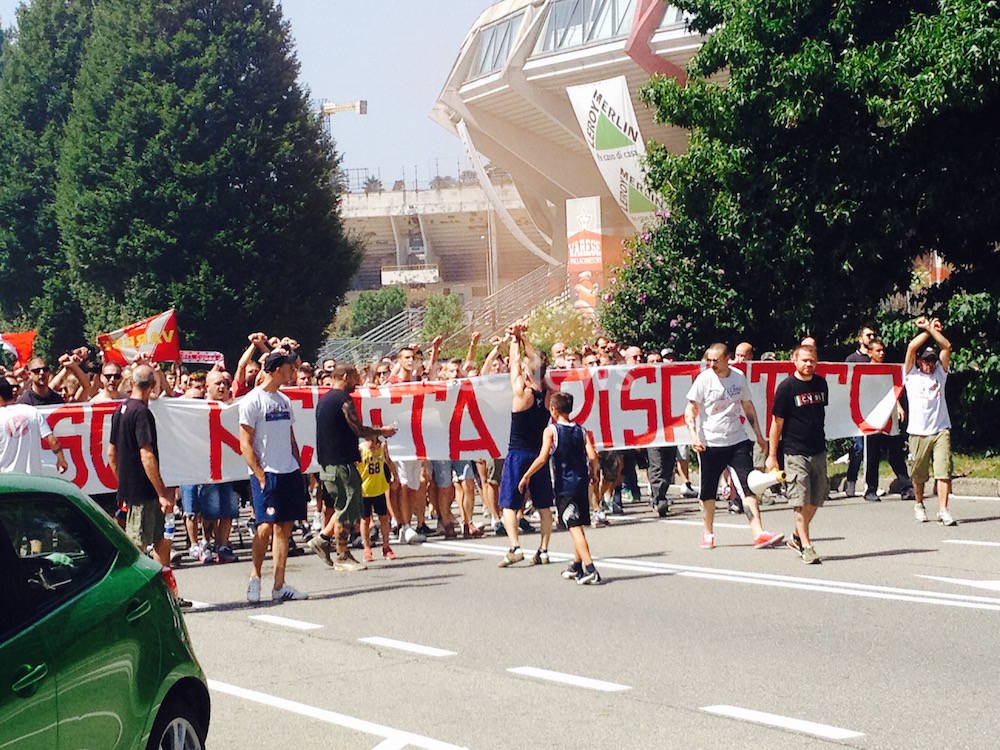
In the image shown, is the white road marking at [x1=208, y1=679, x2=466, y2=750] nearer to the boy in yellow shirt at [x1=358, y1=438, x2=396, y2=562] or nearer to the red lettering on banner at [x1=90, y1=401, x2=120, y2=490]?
the boy in yellow shirt at [x1=358, y1=438, x2=396, y2=562]

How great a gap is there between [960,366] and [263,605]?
10839 mm

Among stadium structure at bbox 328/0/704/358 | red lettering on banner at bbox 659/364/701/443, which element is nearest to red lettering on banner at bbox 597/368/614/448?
red lettering on banner at bbox 659/364/701/443

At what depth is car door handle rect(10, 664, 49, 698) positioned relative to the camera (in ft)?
13.3

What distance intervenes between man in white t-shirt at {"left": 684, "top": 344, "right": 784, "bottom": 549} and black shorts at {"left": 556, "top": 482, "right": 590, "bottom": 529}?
1786 mm

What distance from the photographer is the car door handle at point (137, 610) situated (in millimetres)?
4844

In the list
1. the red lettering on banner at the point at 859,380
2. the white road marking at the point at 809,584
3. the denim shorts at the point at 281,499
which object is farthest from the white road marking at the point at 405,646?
the red lettering on banner at the point at 859,380

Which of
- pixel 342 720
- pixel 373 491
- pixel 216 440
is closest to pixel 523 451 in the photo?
pixel 373 491

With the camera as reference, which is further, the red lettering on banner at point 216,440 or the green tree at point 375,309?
the green tree at point 375,309

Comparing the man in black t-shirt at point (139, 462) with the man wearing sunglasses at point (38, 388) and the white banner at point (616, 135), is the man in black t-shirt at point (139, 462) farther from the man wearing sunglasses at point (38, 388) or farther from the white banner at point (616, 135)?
the white banner at point (616, 135)

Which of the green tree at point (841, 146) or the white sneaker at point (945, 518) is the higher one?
the green tree at point (841, 146)

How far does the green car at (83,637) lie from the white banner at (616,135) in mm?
40012

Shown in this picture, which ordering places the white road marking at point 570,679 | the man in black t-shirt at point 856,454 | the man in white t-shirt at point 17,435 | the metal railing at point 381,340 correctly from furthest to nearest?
the metal railing at point 381,340, the man in black t-shirt at point 856,454, the man in white t-shirt at point 17,435, the white road marking at point 570,679

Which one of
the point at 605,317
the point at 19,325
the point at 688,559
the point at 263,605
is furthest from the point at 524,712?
the point at 19,325

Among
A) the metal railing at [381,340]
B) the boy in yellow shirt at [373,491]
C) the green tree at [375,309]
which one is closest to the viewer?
the boy in yellow shirt at [373,491]
